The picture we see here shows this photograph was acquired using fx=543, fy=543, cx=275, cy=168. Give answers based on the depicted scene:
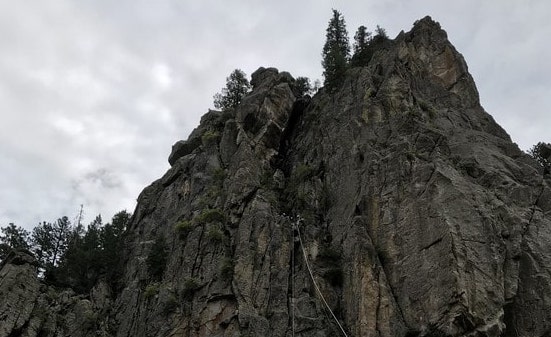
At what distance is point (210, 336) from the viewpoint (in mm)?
33594

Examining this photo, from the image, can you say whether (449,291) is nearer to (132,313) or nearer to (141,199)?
(132,313)

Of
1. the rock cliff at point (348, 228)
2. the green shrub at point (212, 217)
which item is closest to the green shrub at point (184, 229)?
the rock cliff at point (348, 228)

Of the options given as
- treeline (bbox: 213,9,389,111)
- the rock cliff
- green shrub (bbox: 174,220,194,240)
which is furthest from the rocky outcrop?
treeline (bbox: 213,9,389,111)

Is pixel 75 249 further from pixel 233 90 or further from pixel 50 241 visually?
pixel 233 90

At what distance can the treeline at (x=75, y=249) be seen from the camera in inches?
1907

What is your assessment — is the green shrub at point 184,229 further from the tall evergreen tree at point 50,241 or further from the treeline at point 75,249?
the tall evergreen tree at point 50,241

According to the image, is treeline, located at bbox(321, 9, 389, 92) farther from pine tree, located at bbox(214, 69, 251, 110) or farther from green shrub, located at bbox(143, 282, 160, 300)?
green shrub, located at bbox(143, 282, 160, 300)

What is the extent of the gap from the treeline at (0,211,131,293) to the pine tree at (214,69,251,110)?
58.9 ft

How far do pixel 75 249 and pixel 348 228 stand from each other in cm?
2881

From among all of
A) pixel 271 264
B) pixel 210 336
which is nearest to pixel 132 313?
pixel 210 336

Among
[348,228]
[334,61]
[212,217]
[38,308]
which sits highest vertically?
[334,61]

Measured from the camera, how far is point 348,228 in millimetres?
35406

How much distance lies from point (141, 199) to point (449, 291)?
34177 millimetres

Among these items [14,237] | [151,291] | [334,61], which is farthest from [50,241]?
[334,61]
